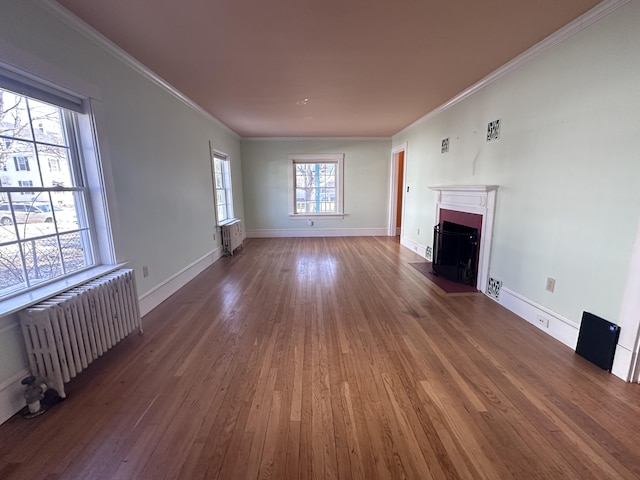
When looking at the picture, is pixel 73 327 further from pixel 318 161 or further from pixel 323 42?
pixel 318 161

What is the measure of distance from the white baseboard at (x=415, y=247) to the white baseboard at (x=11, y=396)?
16.5 ft

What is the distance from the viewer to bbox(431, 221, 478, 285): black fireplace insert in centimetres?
358

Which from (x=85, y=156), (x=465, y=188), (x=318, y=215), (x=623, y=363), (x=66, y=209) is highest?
(x=85, y=156)

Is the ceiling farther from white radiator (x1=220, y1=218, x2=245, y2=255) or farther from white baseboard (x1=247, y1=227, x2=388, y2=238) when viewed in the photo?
white baseboard (x1=247, y1=227, x2=388, y2=238)

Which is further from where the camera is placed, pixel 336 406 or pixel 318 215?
pixel 318 215

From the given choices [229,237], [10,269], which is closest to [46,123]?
[10,269]

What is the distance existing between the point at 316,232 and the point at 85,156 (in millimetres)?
5483

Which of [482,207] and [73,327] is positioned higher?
[482,207]

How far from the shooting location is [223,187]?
230 inches

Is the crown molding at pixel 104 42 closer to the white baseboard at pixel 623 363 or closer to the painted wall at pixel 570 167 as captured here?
the painted wall at pixel 570 167

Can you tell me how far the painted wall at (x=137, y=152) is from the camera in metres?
1.67

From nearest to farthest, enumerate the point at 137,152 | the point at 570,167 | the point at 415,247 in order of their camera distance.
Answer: the point at 570,167 → the point at 137,152 → the point at 415,247

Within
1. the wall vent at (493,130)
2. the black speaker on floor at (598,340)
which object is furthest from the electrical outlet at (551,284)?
the wall vent at (493,130)

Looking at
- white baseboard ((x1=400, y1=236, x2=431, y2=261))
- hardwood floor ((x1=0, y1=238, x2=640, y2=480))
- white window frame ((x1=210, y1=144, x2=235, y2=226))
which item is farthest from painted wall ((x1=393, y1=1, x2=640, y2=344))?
white window frame ((x1=210, y1=144, x2=235, y2=226))
